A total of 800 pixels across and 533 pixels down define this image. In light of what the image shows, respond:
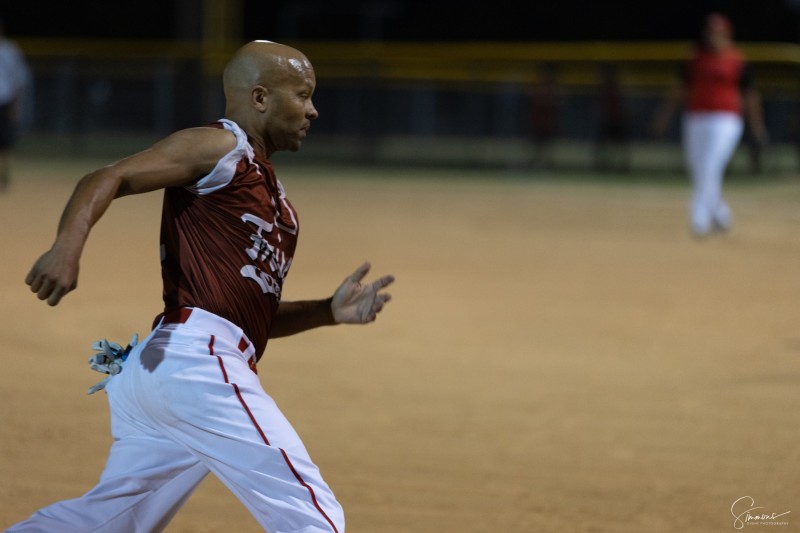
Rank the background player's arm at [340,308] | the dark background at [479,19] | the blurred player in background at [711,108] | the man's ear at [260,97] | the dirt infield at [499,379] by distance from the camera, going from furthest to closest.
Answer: the dark background at [479,19] < the blurred player in background at [711,108] < the dirt infield at [499,379] < the background player's arm at [340,308] < the man's ear at [260,97]

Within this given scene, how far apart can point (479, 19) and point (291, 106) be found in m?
36.9

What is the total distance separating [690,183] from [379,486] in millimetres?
18387

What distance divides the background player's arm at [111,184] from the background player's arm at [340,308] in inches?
27.4

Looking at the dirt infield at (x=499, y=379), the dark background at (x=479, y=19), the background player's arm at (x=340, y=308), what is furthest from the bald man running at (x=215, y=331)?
the dark background at (x=479, y=19)

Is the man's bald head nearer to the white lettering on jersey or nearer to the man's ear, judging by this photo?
the man's ear

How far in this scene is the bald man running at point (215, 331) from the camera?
3137 millimetres

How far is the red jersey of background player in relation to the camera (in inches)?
521

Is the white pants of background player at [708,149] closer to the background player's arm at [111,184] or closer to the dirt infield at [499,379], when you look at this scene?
the dirt infield at [499,379]

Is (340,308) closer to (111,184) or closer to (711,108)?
(111,184)

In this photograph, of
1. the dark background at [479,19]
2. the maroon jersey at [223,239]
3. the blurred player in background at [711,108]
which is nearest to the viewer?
the maroon jersey at [223,239]

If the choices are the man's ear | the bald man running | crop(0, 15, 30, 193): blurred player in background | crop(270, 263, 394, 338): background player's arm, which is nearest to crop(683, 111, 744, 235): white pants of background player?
crop(0, 15, 30, 193): blurred player in background

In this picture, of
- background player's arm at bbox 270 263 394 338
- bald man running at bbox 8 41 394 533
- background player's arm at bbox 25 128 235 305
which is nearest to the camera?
background player's arm at bbox 25 128 235 305

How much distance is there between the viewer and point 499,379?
7.18 metres

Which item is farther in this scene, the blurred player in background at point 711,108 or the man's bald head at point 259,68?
the blurred player in background at point 711,108
